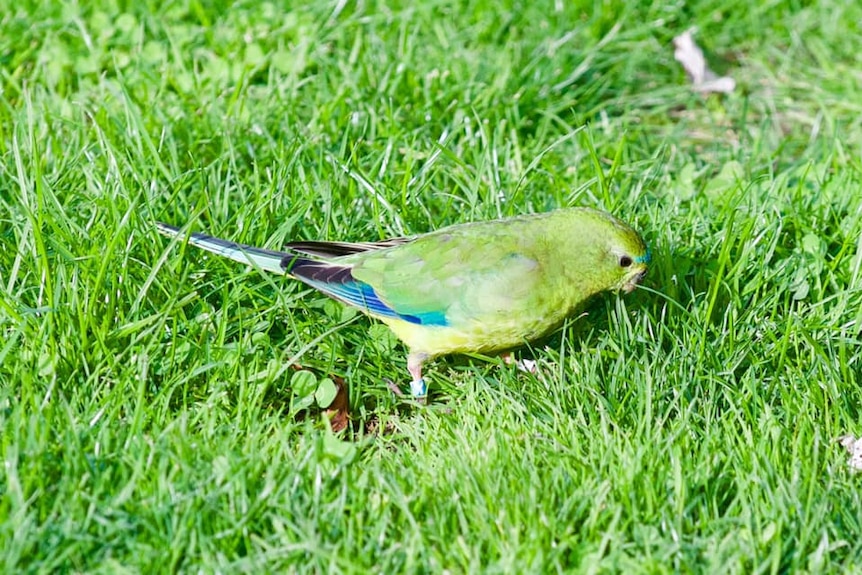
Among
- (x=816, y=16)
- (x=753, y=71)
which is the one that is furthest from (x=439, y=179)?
(x=816, y=16)

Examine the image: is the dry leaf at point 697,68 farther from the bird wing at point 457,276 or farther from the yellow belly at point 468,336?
the yellow belly at point 468,336

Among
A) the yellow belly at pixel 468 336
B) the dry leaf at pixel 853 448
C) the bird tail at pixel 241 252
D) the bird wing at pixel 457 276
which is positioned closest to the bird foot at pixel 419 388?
the yellow belly at pixel 468 336

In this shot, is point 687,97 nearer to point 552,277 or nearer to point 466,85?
point 466,85

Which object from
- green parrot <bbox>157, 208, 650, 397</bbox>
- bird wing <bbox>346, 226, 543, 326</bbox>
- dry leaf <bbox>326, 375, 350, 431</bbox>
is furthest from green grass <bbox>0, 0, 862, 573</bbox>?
bird wing <bbox>346, 226, 543, 326</bbox>

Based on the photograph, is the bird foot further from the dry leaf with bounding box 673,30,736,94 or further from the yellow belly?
the dry leaf with bounding box 673,30,736,94

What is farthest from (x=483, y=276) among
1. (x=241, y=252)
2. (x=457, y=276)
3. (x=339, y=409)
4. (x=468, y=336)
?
(x=241, y=252)

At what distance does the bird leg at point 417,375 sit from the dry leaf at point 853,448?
4.88ft

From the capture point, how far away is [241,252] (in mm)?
4016

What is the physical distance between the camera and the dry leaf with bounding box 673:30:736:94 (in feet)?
19.7

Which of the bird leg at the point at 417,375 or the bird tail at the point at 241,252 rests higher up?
the bird tail at the point at 241,252

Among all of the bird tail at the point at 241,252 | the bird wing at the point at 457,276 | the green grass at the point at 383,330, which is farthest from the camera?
the bird tail at the point at 241,252

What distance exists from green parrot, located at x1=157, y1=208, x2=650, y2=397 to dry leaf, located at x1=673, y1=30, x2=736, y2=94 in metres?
2.45

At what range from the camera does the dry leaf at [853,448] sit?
3.52m

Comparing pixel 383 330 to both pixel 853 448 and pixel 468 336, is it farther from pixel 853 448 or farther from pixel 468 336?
pixel 853 448
